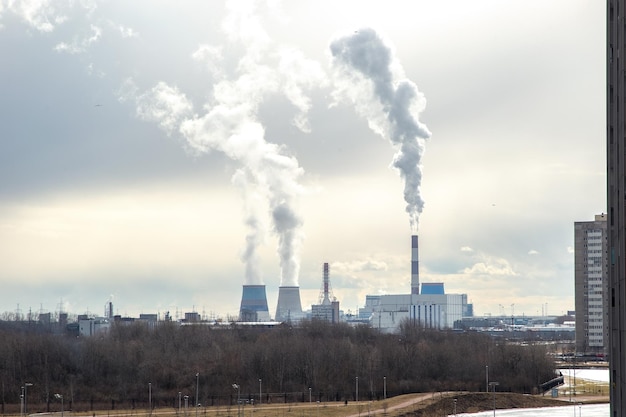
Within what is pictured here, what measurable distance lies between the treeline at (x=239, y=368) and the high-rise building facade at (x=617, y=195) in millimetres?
73158

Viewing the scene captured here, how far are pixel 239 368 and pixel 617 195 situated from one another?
99.0m

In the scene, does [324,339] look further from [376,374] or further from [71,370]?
[71,370]

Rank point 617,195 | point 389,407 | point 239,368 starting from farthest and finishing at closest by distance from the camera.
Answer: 1. point 239,368
2. point 389,407
3. point 617,195

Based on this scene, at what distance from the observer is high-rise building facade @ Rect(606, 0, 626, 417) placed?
28.1 m

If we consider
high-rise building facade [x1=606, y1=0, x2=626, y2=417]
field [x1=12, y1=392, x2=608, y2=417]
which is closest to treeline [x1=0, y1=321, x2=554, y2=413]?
field [x1=12, y1=392, x2=608, y2=417]

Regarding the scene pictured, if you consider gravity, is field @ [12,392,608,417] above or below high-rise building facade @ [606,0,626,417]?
below

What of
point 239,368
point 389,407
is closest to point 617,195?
point 389,407

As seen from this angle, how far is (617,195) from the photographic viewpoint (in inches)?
1177

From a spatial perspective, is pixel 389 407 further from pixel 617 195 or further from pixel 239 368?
pixel 617 195

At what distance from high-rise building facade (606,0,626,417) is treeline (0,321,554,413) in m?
73.2

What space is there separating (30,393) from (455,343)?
6345 centimetres

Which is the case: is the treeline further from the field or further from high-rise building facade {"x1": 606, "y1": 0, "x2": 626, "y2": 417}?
high-rise building facade {"x1": 606, "y1": 0, "x2": 626, "y2": 417}

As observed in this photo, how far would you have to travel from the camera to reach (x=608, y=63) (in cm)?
3347

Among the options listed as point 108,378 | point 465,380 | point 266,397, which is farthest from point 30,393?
point 465,380
